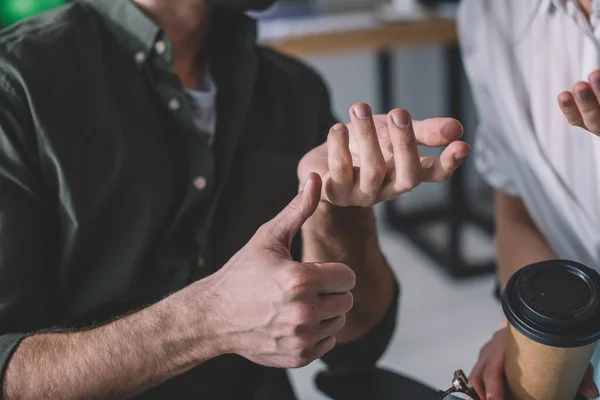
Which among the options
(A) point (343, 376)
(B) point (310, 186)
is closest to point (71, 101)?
(B) point (310, 186)

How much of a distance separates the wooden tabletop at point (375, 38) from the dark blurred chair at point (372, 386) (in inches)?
43.5

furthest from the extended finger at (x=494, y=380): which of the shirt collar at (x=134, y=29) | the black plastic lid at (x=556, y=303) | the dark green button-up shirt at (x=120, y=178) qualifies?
the shirt collar at (x=134, y=29)

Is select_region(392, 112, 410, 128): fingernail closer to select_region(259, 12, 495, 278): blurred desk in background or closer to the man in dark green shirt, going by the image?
Result: the man in dark green shirt

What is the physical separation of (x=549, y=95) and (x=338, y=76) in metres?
1.63

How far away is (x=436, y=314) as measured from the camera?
2.00m

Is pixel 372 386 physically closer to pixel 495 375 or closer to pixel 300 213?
pixel 495 375

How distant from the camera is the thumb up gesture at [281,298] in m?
0.58

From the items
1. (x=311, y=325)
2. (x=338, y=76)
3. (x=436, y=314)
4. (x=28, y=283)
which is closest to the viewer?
(x=311, y=325)

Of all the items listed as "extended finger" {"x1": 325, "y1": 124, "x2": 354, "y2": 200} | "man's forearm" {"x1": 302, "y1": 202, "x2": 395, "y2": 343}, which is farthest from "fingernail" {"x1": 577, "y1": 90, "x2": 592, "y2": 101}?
"man's forearm" {"x1": 302, "y1": 202, "x2": 395, "y2": 343}

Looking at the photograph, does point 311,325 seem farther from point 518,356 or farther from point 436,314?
point 436,314

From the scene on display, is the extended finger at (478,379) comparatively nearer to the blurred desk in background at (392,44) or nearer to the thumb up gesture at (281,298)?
the thumb up gesture at (281,298)

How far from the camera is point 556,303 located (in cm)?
61

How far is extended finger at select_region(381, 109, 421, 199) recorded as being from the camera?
593 mm

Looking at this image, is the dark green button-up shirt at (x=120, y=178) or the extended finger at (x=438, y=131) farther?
the dark green button-up shirt at (x=120, y=178)
